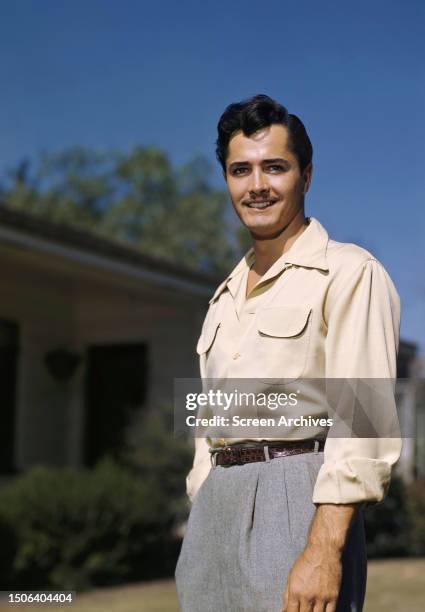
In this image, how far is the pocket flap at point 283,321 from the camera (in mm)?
2275

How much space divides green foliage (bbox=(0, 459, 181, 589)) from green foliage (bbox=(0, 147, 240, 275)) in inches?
1250

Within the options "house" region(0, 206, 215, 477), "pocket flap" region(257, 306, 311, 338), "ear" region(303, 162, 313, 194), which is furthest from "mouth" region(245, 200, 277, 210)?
"house" region(0, 206, 215, 477)

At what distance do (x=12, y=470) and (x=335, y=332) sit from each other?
911cm

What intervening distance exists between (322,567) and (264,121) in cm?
114

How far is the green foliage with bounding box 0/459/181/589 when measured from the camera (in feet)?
27.3

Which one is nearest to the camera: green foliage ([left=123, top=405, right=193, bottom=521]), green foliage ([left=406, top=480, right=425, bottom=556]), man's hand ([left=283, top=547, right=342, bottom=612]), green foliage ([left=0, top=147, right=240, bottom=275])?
man's hand ([left=283, top=547, right=342, bottom=612])

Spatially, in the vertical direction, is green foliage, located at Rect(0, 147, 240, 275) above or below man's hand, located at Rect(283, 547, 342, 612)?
above

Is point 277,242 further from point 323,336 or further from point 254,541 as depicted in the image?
point 254,541

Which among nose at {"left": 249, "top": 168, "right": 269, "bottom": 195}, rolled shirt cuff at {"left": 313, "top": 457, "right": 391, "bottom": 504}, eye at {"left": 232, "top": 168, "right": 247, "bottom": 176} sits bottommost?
rolled shirt cuff at {"left": 313, "top": 457, "right": 391, "bottom": 504}

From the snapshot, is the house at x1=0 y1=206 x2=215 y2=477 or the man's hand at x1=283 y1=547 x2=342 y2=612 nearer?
the man's hand at x1=283 y1=547 x2=342 y2=612

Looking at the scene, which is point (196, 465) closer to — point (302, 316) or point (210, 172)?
point (302, 316)

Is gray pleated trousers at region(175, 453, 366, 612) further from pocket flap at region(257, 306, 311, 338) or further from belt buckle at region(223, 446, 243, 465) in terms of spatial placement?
pocket flap at region(257, 306, 311, 338)

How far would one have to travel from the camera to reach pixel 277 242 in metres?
2.51

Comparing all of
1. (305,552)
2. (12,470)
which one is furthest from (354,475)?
(12,470)
